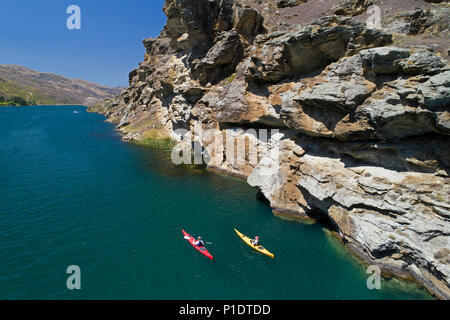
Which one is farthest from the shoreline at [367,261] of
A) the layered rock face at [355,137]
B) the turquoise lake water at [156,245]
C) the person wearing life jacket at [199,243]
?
the person wearing life jacket at [199,243]

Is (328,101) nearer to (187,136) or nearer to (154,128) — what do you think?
(187,136)

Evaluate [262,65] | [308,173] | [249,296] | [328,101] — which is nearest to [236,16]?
[262,65]

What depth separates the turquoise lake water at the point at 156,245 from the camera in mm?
17484

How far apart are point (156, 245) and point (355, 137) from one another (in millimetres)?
21901

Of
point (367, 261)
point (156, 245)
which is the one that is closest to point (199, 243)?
point (156, 245)

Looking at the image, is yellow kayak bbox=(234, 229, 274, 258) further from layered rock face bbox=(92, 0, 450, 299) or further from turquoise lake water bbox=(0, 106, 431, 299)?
layered rock face bbox=(92, 0, 450, 299)

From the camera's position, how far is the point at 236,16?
152ft

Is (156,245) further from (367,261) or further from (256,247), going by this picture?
(367,261)

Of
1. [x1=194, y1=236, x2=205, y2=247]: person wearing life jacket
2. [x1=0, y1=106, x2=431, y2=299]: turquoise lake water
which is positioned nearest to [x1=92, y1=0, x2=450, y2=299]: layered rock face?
[x1=0, y1=106, x2=431, y2=299]: turquoise lake water

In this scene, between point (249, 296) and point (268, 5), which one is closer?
point (249, 296)

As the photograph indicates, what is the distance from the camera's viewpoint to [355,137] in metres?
22.6

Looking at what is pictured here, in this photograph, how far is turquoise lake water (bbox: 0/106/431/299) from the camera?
17.5m

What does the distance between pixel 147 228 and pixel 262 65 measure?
2675cm
